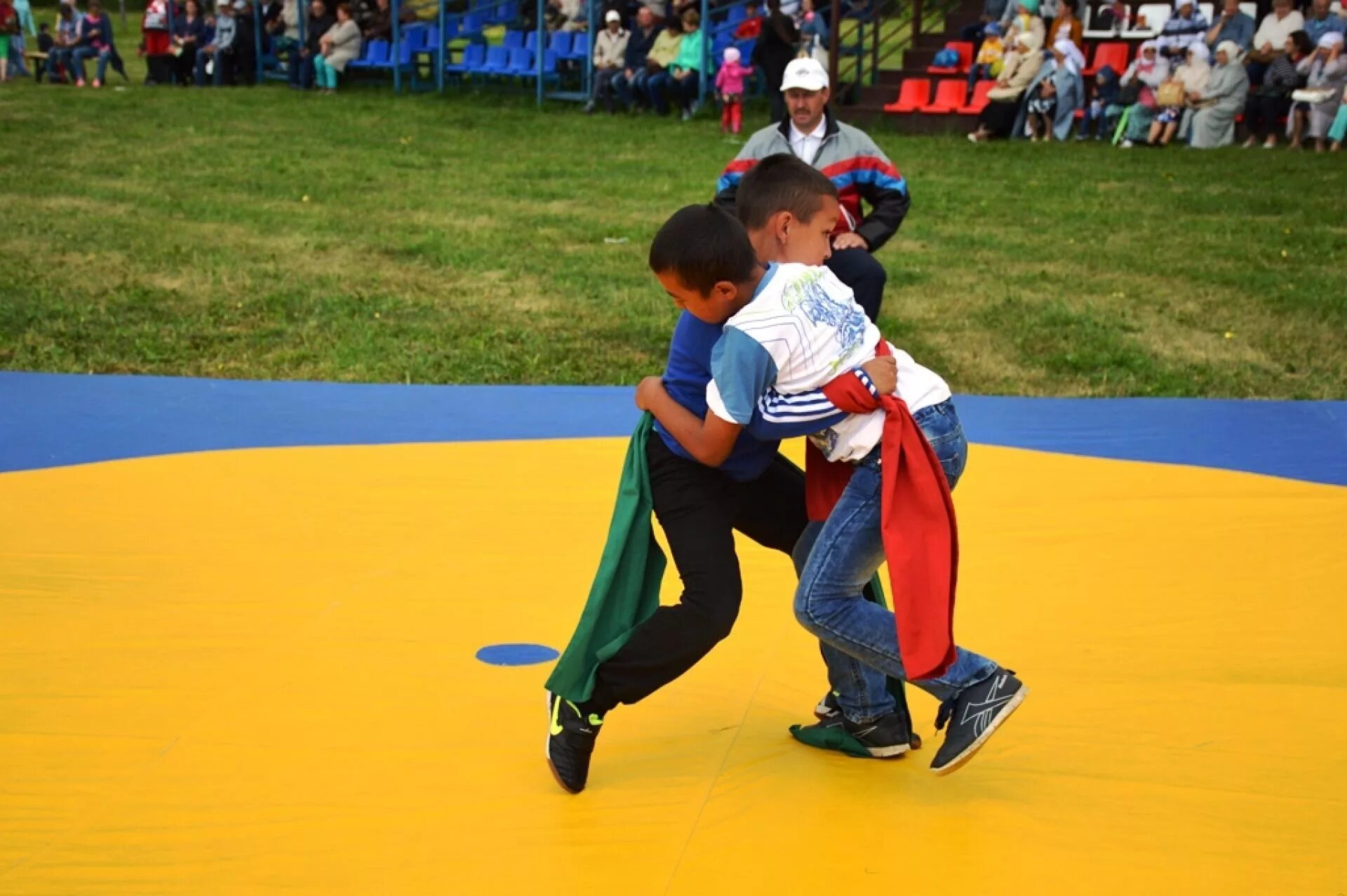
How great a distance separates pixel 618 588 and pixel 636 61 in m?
15.6

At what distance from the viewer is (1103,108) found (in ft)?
50.0

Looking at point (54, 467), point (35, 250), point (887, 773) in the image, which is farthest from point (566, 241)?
point (887, 773)

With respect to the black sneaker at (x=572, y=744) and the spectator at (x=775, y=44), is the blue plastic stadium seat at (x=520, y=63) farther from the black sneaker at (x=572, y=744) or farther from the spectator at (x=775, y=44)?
the black sneaker at (x=572, y=744)

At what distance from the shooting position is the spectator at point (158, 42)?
21.1 metres

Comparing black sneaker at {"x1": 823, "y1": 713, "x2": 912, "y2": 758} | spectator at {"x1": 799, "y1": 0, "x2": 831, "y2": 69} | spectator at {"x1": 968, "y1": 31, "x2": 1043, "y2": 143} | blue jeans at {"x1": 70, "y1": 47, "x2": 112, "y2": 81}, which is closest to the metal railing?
spectator at {"x1": 799, "y1": 0, "x2": 831, "y2": 69}

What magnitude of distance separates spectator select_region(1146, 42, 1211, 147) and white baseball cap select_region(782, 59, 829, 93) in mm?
9822

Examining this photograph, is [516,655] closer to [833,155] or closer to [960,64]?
[833,155]

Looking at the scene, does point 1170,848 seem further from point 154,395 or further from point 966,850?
point 154,395

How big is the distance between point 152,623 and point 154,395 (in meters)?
2.74

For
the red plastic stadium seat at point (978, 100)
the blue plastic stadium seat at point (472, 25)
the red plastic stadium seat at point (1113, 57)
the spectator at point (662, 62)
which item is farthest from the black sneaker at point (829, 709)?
the blue plastic stadium seat at point (472, 25)

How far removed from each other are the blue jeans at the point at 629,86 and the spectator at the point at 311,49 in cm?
508

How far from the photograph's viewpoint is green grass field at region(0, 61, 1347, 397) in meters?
7.73

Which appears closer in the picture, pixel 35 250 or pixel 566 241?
pixel 35 250

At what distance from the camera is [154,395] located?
6.39 m
